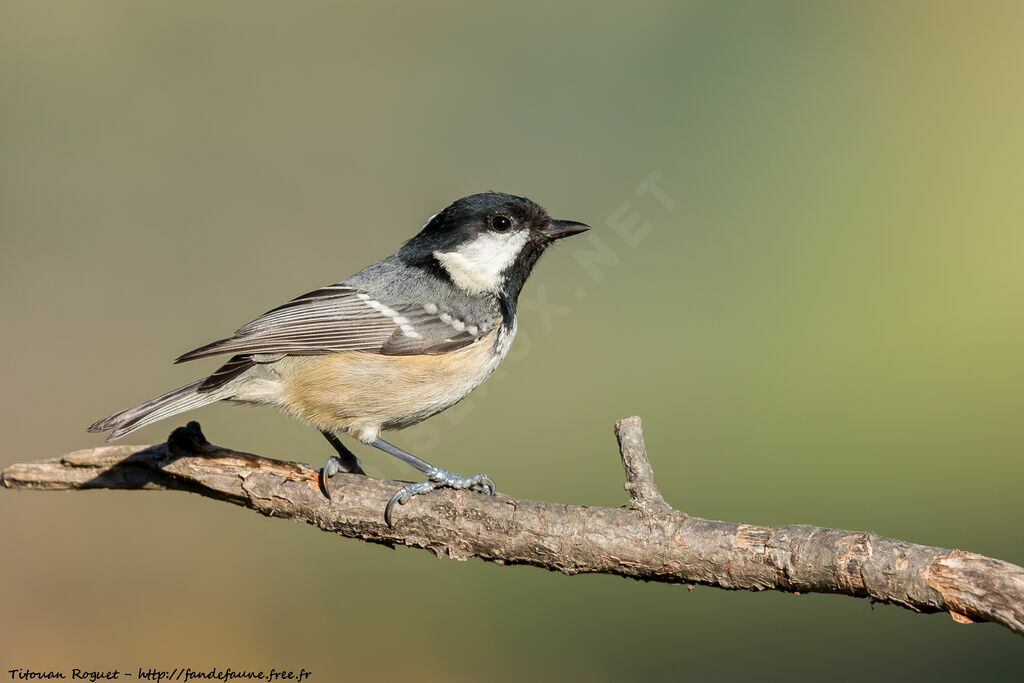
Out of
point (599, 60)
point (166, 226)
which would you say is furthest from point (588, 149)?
point (166, 226)

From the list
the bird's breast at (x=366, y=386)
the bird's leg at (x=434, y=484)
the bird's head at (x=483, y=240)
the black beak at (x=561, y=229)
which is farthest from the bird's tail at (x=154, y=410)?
the black beak at (x=561, y=229)

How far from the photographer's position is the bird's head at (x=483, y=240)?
3545 millimetres

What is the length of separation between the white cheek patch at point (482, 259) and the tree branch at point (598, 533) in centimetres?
103

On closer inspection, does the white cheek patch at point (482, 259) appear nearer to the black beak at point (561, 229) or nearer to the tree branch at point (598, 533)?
the black beak at point (561, 229)

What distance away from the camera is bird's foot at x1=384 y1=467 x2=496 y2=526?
2.79 metres

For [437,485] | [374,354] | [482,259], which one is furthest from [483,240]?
[437,485]

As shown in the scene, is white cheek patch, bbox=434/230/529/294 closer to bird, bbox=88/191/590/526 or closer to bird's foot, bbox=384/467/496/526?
bird, bbox=88/191/590/526

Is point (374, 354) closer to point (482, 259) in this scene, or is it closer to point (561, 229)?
point (482, 259)

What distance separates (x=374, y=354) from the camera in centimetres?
319

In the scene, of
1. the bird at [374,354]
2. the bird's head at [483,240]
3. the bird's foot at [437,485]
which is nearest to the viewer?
the bird's foot at [437,485]

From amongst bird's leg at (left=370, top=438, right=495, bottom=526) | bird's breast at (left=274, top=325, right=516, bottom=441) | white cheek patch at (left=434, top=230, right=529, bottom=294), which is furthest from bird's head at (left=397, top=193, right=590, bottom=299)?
bird's leg at (left=370, top=438, right=495, bottom=526)

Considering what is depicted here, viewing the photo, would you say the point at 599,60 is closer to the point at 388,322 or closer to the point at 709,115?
the point at 709,115

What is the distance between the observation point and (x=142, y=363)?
209 inches

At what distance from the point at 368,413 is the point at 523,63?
4842 mm
